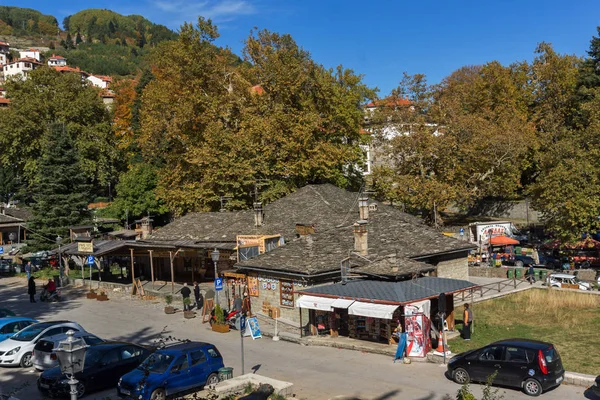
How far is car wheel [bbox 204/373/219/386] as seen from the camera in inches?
659

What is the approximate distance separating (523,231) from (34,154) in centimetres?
5631

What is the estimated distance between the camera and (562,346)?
68.4ft

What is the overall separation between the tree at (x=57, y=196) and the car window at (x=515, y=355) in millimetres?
44034

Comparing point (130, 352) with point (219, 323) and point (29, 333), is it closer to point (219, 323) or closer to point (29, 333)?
point (29, 333)

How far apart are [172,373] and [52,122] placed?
190 ft

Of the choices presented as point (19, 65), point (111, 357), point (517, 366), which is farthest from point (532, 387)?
point (19, 65)

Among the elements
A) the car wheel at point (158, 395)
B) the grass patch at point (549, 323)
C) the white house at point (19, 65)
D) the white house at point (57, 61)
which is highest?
the white house at point (57, 61)

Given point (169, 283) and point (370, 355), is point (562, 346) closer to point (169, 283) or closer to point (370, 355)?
point (370, 355)

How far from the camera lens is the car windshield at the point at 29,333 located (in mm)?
20734

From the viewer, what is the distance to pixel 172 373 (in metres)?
15.8

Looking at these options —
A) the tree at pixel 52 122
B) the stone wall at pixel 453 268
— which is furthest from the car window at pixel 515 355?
the tree at pixel 52 122

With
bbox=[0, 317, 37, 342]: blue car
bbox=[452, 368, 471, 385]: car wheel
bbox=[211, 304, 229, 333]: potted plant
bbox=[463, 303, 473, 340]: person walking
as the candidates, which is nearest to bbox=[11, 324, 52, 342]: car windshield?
bbox=[0, 317, 37, 342]: blue car

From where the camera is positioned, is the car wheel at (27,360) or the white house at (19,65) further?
the white house at (19,65)

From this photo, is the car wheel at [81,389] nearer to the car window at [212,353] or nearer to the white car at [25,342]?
the car window at [212,353]
